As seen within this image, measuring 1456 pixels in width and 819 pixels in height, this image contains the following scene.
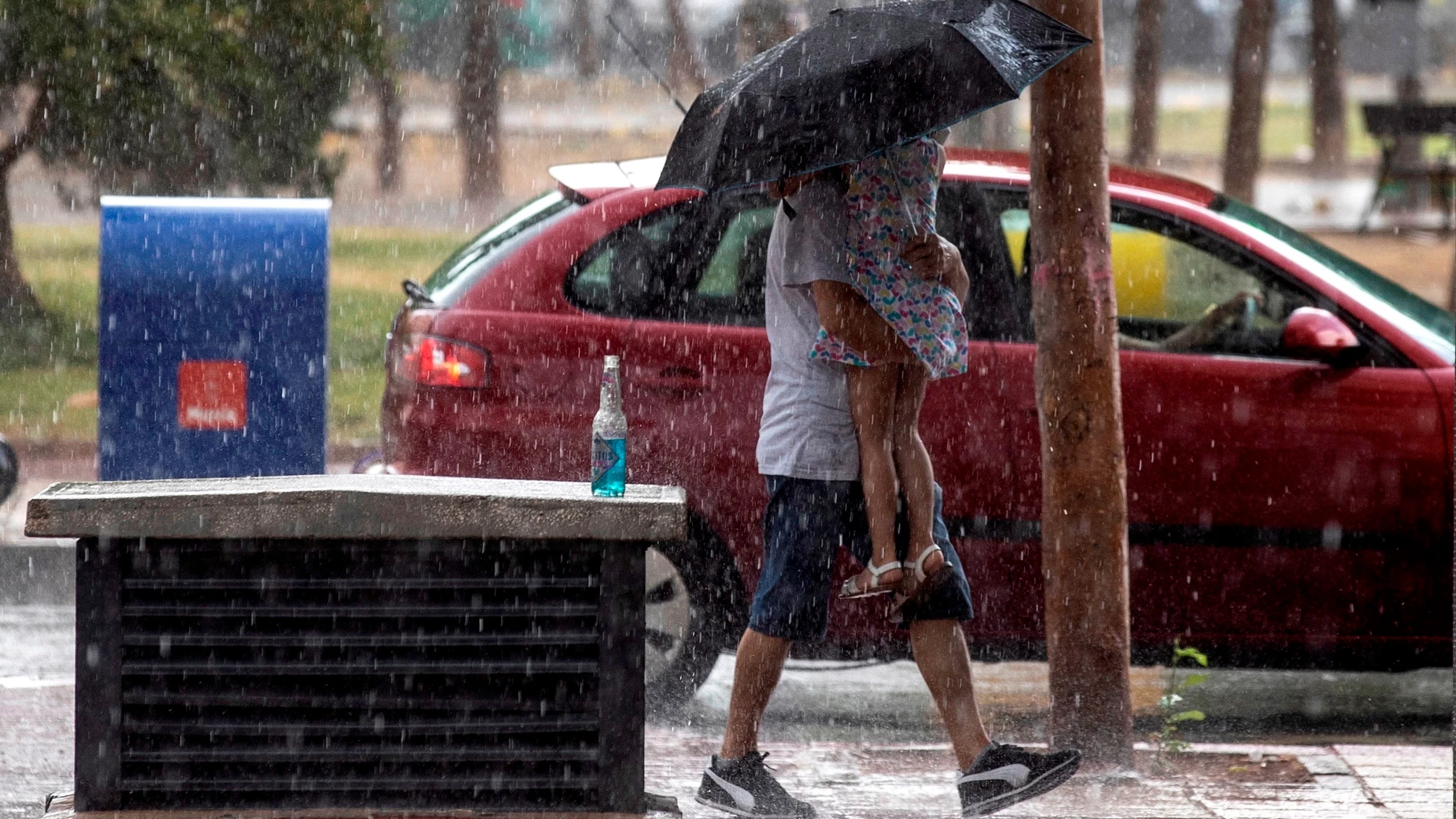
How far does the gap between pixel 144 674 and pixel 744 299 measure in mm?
2511

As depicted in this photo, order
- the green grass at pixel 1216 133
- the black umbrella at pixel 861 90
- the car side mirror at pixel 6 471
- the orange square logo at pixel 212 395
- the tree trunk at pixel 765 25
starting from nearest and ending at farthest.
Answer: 1. the black umbrella at pixel 861 90
2. the orange square logo at pixel 212 395
3. the car side mirror at pixel 6 471
4. the tree trunk at pixel 765 25
5. the green grass at pixel 1216 133

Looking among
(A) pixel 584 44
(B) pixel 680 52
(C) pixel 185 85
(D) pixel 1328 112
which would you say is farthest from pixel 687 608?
(D) pixel 1328 112

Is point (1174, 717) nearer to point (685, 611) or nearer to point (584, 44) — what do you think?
point (685, 611)

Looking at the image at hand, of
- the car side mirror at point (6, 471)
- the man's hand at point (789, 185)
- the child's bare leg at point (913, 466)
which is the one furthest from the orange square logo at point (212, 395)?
the car side mirror at point (6, 471)

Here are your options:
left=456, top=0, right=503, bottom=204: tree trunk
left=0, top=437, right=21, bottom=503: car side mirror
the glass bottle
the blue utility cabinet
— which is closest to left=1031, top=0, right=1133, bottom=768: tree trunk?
the glass bottle

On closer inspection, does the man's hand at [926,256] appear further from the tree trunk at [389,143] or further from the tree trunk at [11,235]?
the tree trunk at [389,143]

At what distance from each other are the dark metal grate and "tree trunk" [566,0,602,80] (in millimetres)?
28504

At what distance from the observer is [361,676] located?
12.3 feet

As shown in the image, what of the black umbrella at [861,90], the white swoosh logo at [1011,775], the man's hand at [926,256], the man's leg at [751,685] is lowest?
the white swoosh logo at [1011,775]

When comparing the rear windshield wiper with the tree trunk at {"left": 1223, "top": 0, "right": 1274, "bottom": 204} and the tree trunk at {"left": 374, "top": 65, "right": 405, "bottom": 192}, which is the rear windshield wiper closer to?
the tree trunk at {"left": 1223, "top": 0, "right": 1274, "bottom": 204}

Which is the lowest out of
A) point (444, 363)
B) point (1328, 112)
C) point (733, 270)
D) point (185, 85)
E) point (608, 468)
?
point (608, 468)

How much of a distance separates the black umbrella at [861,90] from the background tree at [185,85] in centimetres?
909

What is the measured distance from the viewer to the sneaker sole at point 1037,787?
13.8ft

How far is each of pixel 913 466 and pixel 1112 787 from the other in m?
1.22
